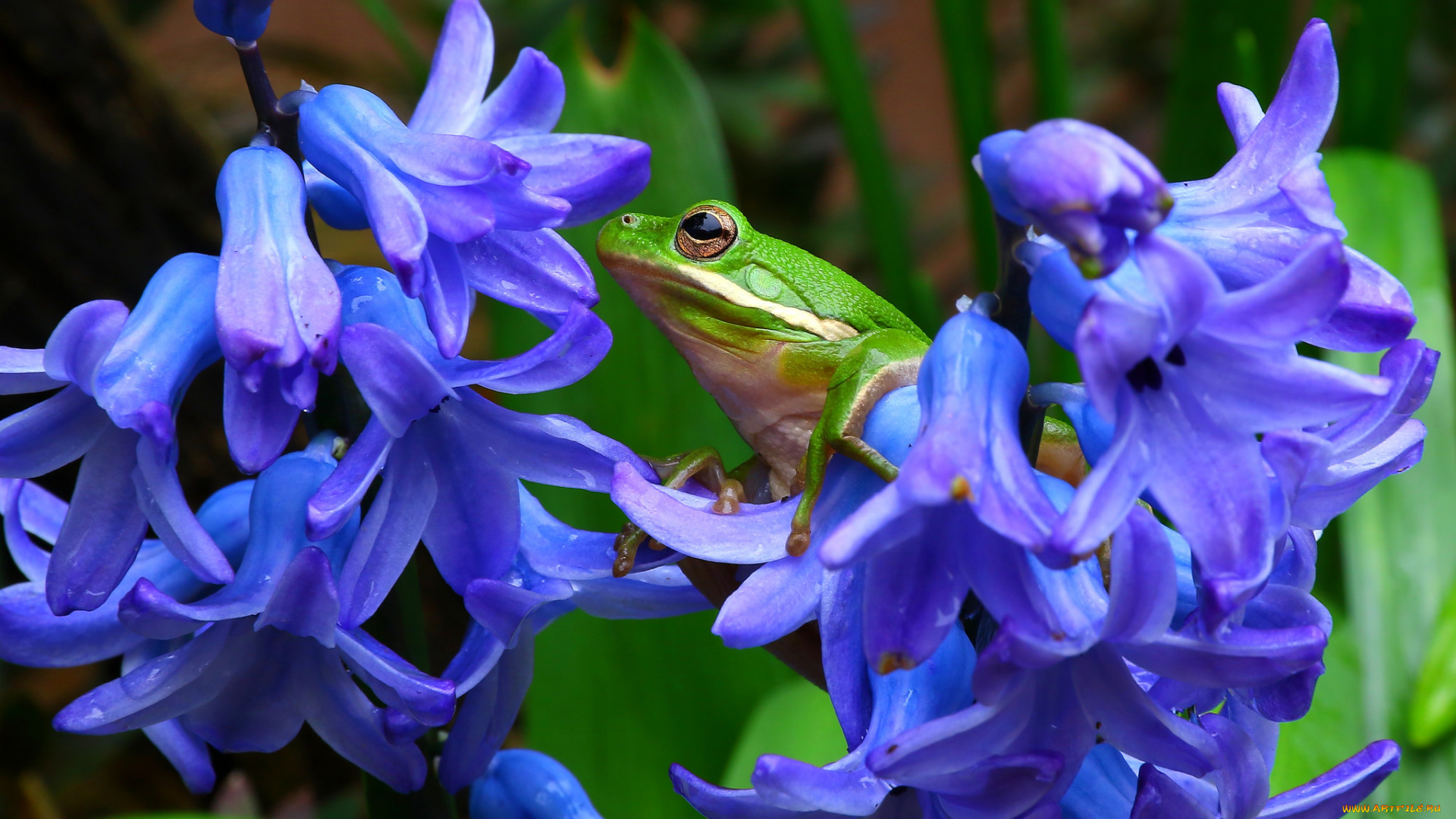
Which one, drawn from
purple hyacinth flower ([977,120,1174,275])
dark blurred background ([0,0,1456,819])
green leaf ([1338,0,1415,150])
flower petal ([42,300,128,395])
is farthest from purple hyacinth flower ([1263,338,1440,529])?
green leaf ([1338,0,1415,150])

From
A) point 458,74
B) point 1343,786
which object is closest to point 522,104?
point 458,74

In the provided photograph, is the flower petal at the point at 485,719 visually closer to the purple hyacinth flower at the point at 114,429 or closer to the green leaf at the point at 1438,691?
the purple hyacinth flower at the point at 114,429

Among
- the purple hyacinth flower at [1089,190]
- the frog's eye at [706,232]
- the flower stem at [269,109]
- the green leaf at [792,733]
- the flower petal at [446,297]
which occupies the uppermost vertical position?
the purple hyacinth flower at [1089,190]

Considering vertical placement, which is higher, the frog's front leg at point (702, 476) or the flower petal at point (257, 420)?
the flower petal at point (257, 420)

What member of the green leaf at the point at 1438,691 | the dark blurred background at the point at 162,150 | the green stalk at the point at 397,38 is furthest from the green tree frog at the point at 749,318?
the green stalk at the point at 397,38

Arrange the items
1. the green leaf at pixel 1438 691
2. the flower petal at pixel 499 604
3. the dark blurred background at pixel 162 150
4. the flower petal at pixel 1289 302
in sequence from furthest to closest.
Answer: the dark blurred background at pixel 162 150 → the green leaf at pixel 1438 691 → the flower petal at pixel 499 604 → the flower petal at pixel 1289 302

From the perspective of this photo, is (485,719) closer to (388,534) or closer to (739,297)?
(388,534)

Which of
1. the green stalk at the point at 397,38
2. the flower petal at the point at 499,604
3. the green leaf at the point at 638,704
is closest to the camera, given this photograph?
the flower petal at the point at 499,604
